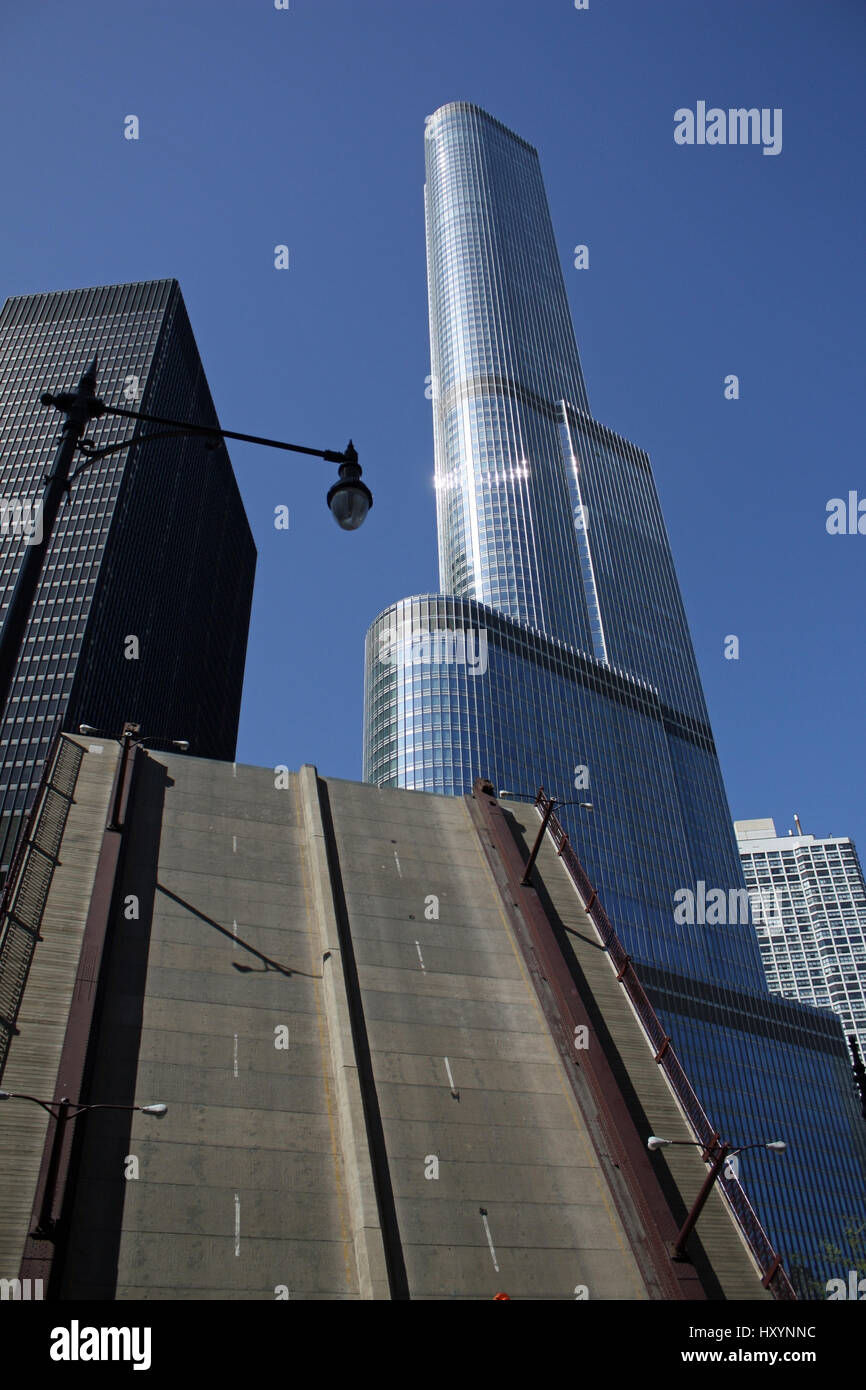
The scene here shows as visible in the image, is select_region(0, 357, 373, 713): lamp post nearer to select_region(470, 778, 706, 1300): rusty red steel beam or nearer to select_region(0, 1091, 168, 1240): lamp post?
select_region(0, 1091, 168, 1240): lamp post

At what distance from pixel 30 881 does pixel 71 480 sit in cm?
1882

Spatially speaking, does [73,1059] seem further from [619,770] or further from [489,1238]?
[619,770]

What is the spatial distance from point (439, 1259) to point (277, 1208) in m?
3.33

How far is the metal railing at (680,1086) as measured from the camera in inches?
862

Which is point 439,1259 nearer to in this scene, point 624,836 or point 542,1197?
point 542,1197

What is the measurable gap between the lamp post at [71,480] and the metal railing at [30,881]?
14349 mm

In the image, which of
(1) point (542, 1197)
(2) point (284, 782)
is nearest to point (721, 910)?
(2) point (284, 782)

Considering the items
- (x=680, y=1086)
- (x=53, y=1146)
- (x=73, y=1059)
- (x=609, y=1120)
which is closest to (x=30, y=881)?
(x=73, y=1059)

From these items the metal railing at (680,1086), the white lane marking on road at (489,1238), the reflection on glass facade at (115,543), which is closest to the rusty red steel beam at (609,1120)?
the metal railing at (680,1086)

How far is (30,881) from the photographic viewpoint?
27.5m

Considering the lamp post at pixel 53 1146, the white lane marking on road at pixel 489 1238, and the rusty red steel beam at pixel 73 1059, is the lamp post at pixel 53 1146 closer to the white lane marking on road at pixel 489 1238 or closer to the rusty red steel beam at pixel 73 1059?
the rusty red steel beam at pixel 73 1059

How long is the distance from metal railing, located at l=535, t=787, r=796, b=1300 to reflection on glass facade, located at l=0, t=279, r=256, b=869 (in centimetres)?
8856

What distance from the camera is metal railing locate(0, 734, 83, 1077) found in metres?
23.6

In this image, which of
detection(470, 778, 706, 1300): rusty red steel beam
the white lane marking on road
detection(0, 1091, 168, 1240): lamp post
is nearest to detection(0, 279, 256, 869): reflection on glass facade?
detection(470, 778, 706, 1300): rusty red steel beam
